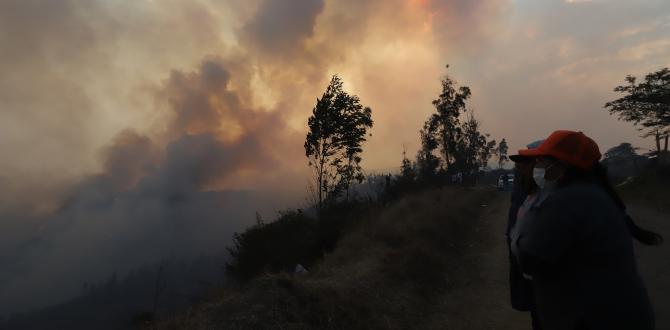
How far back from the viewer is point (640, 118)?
72.0 ft

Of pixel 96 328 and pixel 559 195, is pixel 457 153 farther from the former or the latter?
pixel 96 328

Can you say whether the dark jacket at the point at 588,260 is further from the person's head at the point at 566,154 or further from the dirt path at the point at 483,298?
the dirt path at the point at 483,298

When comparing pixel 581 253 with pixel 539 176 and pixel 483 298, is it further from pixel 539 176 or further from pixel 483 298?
pixel 483 298

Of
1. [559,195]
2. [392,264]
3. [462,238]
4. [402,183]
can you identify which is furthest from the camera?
[402,183]

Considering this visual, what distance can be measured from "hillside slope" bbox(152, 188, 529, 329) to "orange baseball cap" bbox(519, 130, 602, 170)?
3861 millimetres

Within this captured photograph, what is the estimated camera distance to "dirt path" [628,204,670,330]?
5.17m

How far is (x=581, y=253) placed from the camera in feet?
5.38

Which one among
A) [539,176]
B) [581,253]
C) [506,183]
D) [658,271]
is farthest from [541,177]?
[506,183]

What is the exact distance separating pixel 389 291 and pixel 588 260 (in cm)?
520

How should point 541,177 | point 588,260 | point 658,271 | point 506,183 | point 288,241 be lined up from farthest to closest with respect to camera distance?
point 506,183, point 288,241, point 658,271, point 541,177, point 588,260

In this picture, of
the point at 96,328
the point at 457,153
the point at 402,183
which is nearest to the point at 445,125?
the point at 457,153

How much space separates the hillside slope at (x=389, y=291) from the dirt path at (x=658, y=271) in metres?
1.83

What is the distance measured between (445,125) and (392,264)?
2970 centimetres

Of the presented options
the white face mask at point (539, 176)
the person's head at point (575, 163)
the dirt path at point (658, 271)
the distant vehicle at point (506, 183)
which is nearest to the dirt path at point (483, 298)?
the dirt path at point (658, 271)
